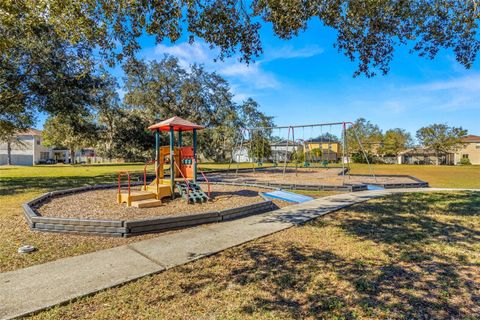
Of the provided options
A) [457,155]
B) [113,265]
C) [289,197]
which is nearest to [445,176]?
[289,197]

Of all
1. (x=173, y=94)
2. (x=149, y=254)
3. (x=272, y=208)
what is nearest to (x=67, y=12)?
(x=149, y=254)

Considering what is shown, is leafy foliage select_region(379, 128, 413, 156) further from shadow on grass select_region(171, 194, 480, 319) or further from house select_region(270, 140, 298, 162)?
shadow on grass select_region(171, 194, 480, 319)

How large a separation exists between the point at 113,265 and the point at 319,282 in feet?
9.42

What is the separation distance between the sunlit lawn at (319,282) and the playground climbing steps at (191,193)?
3.47 meters

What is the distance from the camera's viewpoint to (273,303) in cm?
292

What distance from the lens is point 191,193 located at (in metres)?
8.38

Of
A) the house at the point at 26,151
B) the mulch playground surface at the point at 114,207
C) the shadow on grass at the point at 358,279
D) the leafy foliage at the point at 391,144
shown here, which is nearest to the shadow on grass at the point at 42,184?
the mulch playground surface at the point at 114,207

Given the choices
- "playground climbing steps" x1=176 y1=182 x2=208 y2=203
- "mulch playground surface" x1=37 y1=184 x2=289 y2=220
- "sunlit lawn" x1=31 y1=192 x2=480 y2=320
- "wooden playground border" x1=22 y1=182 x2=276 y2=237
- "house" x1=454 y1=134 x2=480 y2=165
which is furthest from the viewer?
"house" x1=454 y1=134 x2=480 y2=165

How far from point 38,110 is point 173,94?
14.6 metres

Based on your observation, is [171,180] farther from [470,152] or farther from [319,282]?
[470,152]

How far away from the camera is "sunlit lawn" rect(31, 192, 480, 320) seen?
2.78 metres

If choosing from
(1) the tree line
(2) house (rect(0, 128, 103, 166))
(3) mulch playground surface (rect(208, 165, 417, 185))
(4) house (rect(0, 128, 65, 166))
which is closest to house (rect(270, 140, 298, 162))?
(3) mulch playground surface (rect(208, 165, 417, 185))

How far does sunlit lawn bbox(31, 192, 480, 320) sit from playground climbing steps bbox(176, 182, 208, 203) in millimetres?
3469

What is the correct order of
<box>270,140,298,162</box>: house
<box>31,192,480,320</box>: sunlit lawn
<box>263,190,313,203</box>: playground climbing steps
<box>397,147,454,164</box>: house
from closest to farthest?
<box>31,192,480,320</box>: sunlit lawn → <box>263,190,313,203</box>: playground climbing steps → <box>270,140,298,162</box>: house → <box>397,147,454,164</box>: house
